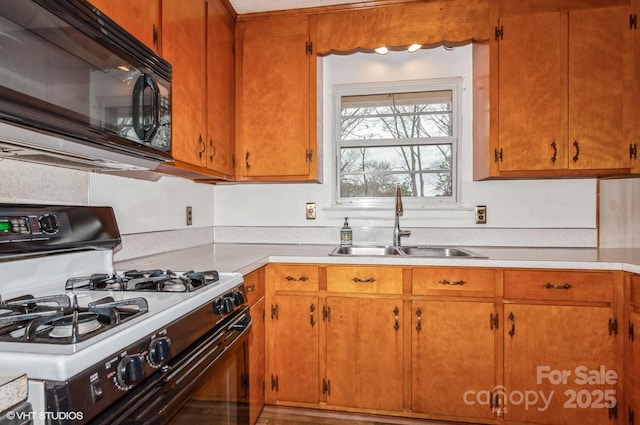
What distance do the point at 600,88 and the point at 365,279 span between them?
1.69 metres

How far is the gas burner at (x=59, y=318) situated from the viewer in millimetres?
670

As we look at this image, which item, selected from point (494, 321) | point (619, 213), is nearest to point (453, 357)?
point (494, 321)

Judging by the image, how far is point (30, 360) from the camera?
58 centimetres

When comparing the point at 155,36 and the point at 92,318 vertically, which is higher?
the point at 155,36

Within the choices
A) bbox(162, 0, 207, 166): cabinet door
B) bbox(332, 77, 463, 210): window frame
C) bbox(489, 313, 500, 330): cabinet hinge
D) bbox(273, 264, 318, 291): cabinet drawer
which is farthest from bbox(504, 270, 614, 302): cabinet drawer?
bbox(162, 0, 207, 166): cabinet door

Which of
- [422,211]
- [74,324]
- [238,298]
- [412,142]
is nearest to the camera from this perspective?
[74,324]

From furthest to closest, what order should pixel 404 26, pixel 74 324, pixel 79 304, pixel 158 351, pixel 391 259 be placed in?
pixel 404 26
pixel 391 259
pixel 79 304
pixel 158 351
pixel 74 324

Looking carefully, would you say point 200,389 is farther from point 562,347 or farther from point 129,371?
point 562,347

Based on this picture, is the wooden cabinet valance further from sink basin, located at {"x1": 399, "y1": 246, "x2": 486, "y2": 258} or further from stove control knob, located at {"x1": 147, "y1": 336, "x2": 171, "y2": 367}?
stove control knob, located at {"x1": 147, "y1": 336, "x2": 171, "y2": 367}

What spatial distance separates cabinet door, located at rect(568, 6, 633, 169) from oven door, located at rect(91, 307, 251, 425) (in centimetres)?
204

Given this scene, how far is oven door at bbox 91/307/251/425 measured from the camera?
0.74 m

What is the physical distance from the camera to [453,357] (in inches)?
70.6

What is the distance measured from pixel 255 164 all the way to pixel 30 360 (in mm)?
1780

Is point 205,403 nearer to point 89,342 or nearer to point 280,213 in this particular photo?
point 89,342
